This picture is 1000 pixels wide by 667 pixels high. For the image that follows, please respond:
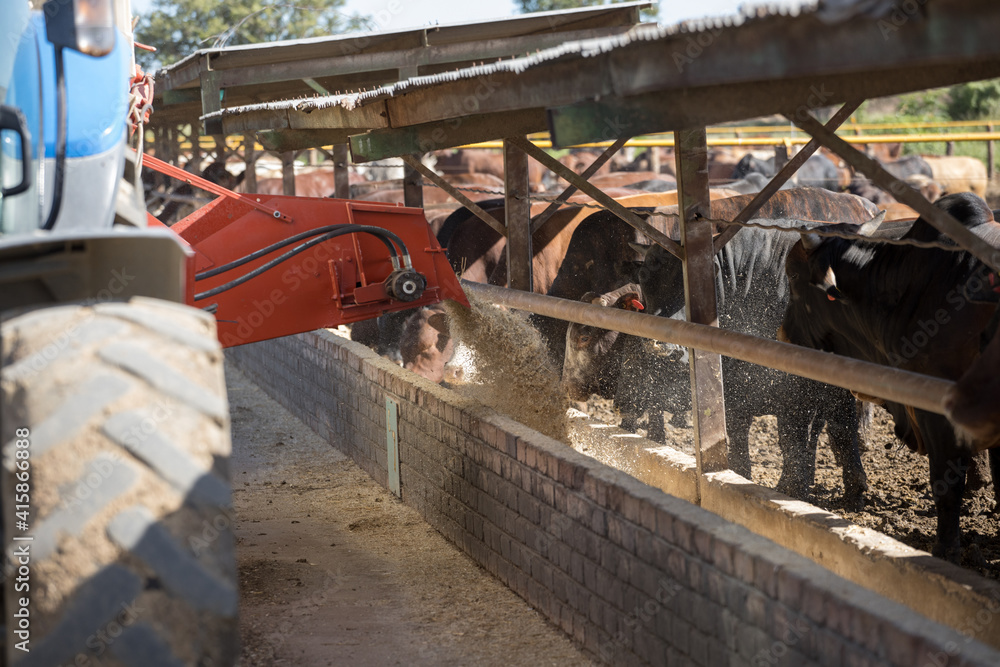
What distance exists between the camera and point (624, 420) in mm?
7109

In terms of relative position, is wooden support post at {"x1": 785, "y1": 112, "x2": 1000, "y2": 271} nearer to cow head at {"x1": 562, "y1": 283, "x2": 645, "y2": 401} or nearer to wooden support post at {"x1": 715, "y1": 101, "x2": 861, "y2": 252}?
wooden support post at {"x1": 715, "y1": 101, "x2": 861, "y2": 252}

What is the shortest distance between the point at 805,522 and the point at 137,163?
2842mm

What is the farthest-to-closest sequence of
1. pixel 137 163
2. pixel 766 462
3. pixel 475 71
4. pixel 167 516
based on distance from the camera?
pixel 766 462, pixel 475 71, pixel 137 163, pixel 167 516

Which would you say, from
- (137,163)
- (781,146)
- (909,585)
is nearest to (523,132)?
(137,163)

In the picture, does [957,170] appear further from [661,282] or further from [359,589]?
[359,589]

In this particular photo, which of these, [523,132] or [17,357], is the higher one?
[523,132]

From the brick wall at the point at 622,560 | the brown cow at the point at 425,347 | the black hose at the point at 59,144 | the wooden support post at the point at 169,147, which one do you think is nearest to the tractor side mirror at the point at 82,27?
the black hose at the point at 59,144

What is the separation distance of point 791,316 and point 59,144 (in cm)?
447

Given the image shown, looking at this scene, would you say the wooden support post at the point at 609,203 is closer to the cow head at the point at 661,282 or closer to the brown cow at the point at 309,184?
the cow head at the point at 661,282

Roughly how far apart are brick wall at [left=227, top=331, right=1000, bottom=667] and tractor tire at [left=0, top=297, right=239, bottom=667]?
152cm

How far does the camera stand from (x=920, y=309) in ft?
15.1

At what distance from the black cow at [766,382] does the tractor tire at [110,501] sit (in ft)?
12.9

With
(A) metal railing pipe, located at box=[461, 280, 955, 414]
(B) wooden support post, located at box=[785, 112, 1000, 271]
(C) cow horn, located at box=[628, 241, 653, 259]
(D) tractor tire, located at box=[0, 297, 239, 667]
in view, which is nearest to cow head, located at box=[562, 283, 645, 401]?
(C) cow horn, located at box=[628, 241, 653, 259]

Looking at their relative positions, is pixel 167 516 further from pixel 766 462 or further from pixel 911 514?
pixel 766 462
